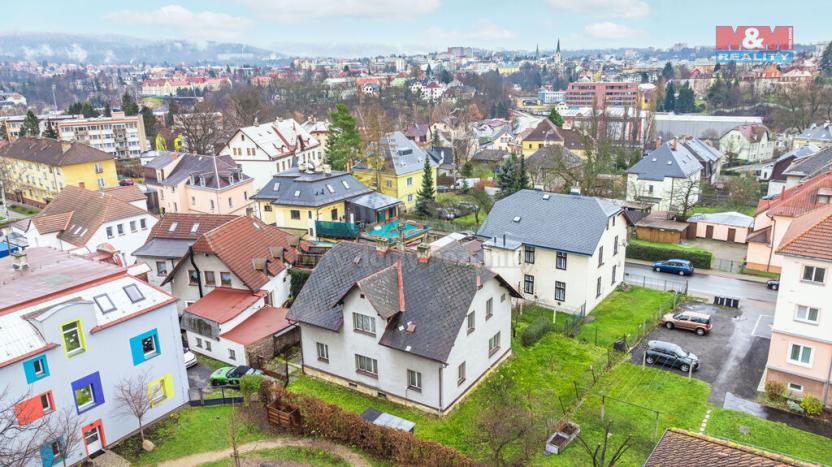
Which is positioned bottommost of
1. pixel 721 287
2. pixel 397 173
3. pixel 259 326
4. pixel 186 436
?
pixel 186 436

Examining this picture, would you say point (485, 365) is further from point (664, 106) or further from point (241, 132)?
point (664, 106)

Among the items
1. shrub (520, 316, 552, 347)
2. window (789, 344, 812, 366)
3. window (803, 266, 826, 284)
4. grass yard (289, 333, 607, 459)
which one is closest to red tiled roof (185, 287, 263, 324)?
grass yard (289, 333, 607, 459)

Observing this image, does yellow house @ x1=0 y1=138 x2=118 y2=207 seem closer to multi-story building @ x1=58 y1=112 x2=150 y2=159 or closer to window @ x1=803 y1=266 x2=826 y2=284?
multi-story building @ x1=58 y1=112 x2=150 y2=159

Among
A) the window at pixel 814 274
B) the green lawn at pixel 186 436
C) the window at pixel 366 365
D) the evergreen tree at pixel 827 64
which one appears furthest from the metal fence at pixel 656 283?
the evergreen tree at pixel 827 64

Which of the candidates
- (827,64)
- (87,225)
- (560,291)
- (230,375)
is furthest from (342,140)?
(827,64)

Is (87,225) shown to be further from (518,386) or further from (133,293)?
(518,386)
